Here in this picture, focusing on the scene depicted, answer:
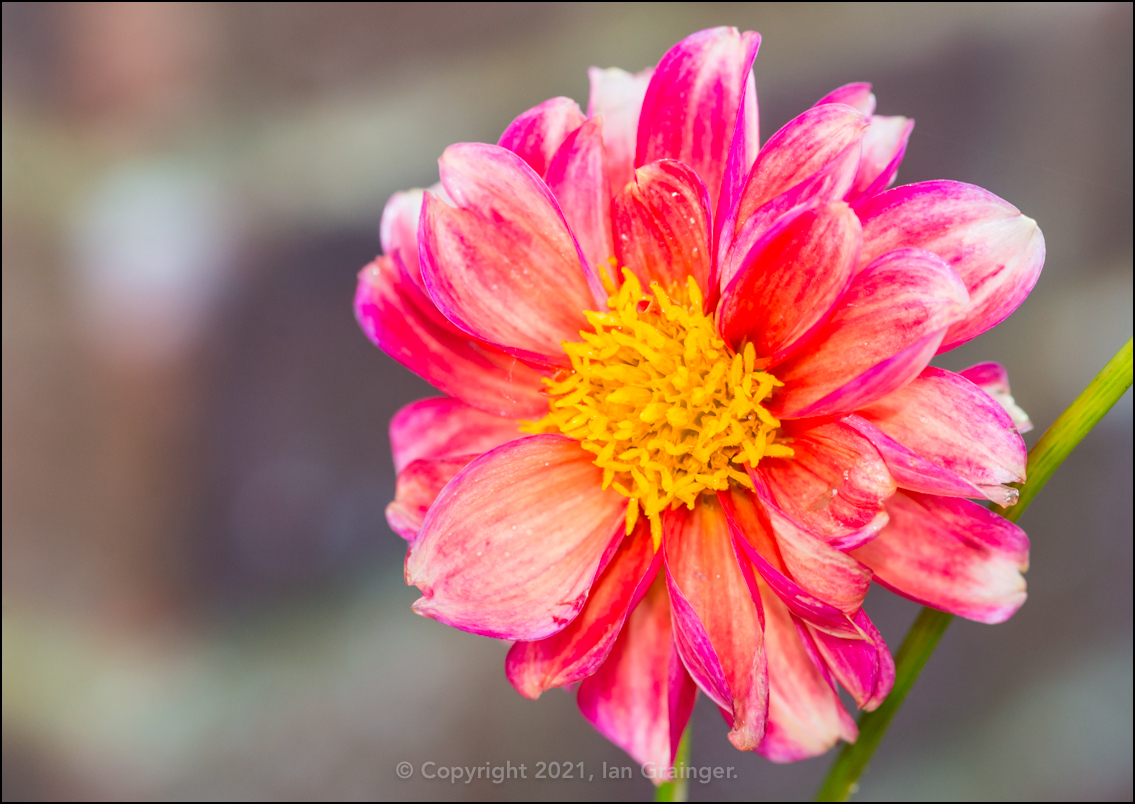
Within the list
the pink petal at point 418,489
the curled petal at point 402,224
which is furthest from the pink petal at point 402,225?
the pink petal at point 418,489

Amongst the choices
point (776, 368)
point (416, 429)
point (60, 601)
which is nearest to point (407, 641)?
point (60, 601)

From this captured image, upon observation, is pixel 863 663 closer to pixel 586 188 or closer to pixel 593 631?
pixel 593 631

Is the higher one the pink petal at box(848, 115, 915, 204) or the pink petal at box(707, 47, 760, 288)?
the pink petal at box(848, 115, 915, 204)

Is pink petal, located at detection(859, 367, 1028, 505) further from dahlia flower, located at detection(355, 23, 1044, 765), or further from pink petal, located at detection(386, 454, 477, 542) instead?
pink petal, located at detection(386, 454, 477, 542)

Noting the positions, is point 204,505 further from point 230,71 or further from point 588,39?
point 588,39

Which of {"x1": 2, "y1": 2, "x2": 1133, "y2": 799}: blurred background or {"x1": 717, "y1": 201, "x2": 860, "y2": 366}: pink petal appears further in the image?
{"x1": 2, "y1": 2, "x2": 1133, "y2": 799}: blurred background

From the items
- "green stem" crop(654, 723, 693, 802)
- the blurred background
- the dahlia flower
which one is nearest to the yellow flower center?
the dahlia flower

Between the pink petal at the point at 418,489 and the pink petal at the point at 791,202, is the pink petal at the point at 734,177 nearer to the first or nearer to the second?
the pink petal at the point at 791,202
